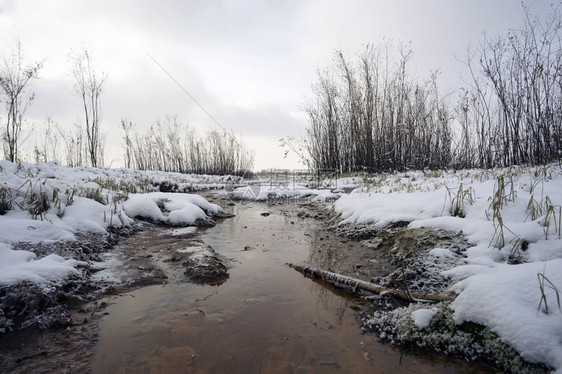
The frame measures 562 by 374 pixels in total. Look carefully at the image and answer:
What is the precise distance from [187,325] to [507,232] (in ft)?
8.61

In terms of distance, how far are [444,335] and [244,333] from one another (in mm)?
1182

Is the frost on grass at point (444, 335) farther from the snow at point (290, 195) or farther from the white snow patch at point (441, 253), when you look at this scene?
the snow at point (290, 195)

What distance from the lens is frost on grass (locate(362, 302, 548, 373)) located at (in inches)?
47.5

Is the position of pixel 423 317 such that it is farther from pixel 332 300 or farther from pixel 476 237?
pixel 476 237

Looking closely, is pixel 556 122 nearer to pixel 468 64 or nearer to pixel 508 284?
pixel 468 64

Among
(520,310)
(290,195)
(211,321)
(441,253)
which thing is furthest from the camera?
(290,195)

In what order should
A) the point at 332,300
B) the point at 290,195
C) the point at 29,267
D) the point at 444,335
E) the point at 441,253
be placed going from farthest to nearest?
the point at 290,195
the point at 441,253
the point at 332,300
the point at 29,267
the point at 444,335

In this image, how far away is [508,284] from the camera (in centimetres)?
139

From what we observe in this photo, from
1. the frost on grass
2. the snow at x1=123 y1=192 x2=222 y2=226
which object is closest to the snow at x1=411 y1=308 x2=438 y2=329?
the frost on grass

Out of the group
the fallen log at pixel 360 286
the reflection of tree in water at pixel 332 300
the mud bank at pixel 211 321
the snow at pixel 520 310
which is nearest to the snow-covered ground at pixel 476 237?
the snow at pixel 520 310

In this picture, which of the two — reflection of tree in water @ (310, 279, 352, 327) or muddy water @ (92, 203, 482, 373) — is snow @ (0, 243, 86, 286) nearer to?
muddy water @ (92, 203, 482, 373)

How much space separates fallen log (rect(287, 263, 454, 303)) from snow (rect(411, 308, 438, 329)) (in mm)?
171

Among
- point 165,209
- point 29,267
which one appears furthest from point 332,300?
point 165,209

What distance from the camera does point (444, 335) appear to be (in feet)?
4.63
